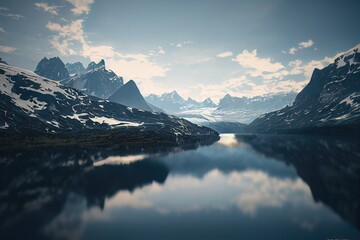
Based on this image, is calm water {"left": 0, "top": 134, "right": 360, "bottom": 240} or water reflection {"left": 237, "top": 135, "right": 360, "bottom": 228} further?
water reflection {"left": 237, "top": 135, "right": 360, "bottom": 228}

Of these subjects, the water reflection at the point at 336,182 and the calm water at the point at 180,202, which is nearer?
the calm water at the point at 180,202

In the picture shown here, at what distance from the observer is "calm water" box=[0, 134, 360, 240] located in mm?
63344

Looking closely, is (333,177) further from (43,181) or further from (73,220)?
(43,181)

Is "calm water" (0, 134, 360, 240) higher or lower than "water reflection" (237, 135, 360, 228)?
lower

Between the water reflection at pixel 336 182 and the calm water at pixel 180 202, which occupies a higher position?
the water reflection at pixel 336 182

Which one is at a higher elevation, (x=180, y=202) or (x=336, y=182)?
(x=336, y=182)

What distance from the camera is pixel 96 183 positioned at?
113812mm

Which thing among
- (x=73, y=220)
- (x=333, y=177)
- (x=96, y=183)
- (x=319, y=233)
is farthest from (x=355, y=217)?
(x=96, y=183)

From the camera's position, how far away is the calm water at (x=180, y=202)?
63.3 m

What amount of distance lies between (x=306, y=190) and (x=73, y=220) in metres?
80.6

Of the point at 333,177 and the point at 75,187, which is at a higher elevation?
the point at 333,177

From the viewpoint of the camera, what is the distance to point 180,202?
8988 centimetres

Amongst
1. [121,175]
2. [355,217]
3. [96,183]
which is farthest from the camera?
[121,175]

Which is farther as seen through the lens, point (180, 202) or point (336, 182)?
point (336, 182)
